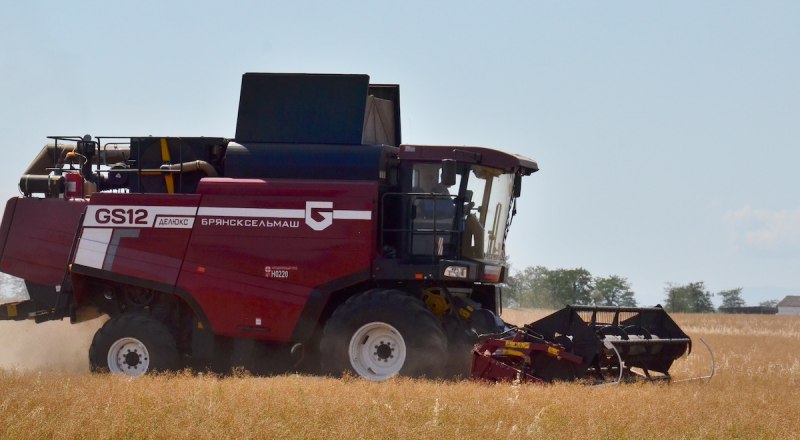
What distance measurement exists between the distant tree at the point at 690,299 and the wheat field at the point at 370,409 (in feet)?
295

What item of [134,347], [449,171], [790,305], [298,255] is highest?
[790,305]

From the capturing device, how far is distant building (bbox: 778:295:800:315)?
110125 millimetres

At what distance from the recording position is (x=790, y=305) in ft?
367

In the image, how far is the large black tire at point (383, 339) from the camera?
45.0ft

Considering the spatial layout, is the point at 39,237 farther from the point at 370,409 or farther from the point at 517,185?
the point at 370,409

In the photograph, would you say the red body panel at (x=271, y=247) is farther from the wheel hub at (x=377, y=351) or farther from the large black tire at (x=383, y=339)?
the wheel hub at (x=377, y=351)

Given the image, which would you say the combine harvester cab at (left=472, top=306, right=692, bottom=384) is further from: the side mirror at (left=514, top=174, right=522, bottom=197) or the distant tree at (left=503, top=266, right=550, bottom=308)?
the distant tree at (left=503, top=266, right=550, bottom=308)

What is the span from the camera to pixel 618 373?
14.5 metres

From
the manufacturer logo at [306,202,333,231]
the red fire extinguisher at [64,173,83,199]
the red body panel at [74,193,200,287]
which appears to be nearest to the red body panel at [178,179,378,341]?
the manufacturer logo at [306,202,333,231]

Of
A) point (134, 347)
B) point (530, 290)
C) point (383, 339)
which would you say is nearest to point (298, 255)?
point (383, 339)

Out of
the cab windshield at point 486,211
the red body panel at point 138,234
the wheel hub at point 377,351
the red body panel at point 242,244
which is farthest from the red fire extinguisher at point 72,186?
the cab windshield at point 486,211

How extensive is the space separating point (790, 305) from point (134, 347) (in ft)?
349

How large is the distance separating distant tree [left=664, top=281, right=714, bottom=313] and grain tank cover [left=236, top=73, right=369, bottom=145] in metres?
89.6

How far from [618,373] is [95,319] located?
767cm
